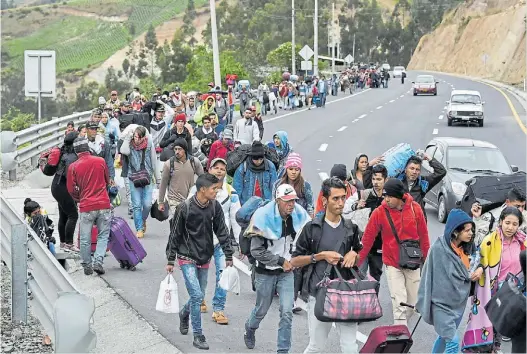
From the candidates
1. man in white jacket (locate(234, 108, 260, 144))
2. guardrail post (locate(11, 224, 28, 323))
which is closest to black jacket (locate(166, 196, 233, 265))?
guardrail post (locate(11, 224, 28, 323))

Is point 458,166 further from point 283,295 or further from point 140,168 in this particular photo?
point 283,295

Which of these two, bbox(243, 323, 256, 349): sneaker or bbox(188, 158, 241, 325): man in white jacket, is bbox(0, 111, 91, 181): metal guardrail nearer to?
bbox(188, 158, 241, 325): man in white jacket

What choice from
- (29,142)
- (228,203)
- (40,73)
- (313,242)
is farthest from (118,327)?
(29,142)

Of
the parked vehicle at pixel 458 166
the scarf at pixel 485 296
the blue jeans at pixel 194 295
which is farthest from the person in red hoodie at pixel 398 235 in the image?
the parked vehicle at pixel 458 166

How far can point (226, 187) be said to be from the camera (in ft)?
38.5

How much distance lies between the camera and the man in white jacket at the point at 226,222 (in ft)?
36.3

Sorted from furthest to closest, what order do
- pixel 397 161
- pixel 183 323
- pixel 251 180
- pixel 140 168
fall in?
pixel 140 168, pixel 251 180, pixel 397 161, pixel 183 323

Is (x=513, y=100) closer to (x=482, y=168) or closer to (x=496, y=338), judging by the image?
(x=482, y=168)

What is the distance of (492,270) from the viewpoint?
9523 millimetres

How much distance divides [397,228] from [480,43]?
10641 cm

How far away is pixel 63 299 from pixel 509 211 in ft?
13.1

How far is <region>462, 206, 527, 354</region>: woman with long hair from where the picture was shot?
30.6 ft

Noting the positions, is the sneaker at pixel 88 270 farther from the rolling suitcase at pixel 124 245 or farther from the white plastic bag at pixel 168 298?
the white plastic bag at pixel 168 298

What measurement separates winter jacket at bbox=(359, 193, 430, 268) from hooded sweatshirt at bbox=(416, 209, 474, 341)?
1097 mm
